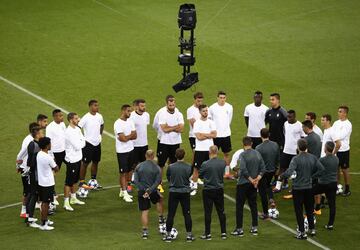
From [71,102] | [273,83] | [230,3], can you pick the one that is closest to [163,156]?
[71,102]

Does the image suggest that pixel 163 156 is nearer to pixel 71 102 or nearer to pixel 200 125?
pixel 200 125

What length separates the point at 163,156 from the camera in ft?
74.3

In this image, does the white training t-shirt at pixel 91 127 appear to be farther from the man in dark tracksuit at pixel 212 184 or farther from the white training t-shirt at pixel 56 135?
the man in dark tracksuit at pixel 212 184

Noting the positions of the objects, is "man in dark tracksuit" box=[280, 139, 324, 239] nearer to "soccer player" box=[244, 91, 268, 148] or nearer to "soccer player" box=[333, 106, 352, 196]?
"soccer player" box=[333, 106, 352, 196]

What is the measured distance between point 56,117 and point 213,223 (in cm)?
426

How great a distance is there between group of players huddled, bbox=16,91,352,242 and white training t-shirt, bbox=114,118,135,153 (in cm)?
2

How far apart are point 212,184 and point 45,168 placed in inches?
137

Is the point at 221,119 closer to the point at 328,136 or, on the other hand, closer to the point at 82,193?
the point at 328,136

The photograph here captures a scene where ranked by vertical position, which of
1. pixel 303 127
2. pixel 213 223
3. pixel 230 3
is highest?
pixel 230 3

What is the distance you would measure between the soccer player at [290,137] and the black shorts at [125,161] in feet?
11.5

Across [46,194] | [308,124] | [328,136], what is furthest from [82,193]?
[328,136]

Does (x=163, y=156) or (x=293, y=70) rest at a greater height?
(x=293, y=70)

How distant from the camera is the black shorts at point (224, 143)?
2353cm

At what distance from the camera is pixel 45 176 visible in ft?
64.6
